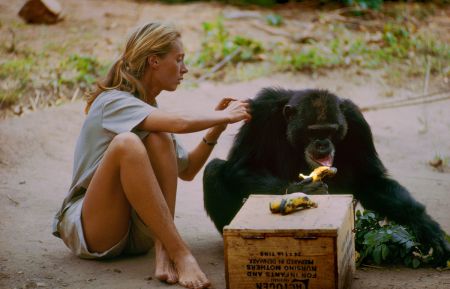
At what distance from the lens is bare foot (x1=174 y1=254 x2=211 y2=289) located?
164 inches

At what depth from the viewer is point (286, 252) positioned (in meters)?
3.70

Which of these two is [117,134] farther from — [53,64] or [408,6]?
[408,6]

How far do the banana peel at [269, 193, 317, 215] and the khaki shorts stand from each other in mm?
991

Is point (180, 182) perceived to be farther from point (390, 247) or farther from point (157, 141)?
point (390, 247)

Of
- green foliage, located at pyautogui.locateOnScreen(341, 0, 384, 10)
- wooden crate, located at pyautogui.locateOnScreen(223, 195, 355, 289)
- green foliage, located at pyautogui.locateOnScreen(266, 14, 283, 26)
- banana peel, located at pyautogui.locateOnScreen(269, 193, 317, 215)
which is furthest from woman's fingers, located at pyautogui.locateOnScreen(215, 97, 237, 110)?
green foliage, located at pyautogui.locateOnScreen(341, 0, 384, 10)

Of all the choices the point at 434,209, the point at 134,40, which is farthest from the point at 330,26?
the point at 134,40

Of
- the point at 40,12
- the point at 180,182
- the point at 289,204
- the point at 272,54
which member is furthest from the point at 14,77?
the point at 289,204

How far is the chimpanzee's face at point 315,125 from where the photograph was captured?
4949 millimetres

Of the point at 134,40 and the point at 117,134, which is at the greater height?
the point at 134,40

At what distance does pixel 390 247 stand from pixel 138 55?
194 centimetres

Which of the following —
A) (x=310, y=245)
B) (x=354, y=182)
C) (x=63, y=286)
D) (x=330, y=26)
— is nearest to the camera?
(x=310, y=245)

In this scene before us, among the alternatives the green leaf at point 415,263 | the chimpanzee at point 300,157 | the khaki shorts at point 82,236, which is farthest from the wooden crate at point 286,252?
the chimpanzee at point 300,157

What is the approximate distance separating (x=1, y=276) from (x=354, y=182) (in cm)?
242

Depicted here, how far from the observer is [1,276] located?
4375 mm
